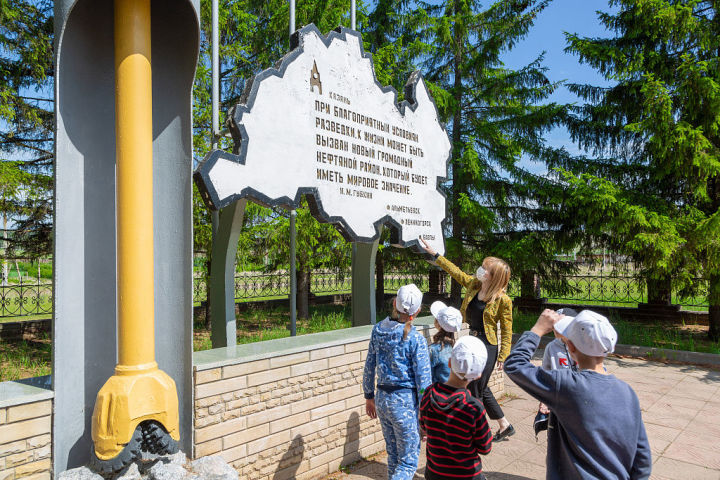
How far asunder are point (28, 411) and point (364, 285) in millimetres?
3683

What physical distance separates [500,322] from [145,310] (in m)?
3.17

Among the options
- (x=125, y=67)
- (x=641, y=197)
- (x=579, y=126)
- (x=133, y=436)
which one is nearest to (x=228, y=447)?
(x=133, y=436)

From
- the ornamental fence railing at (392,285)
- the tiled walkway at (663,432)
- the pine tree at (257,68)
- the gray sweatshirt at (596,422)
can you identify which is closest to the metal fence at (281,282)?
the ornamental fence railing at (392,285)

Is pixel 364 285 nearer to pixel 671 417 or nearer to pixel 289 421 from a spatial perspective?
pixel 289 421

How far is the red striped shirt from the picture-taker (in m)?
2.52

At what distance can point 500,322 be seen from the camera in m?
4.64

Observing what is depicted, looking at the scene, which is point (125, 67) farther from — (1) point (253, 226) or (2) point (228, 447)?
(1) point (253, 226)

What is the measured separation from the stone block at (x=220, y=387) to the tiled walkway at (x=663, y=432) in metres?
1.42

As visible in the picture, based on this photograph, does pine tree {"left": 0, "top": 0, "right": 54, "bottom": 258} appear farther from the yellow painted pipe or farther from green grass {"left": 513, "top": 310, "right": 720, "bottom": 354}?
green grass {"left": 513, "top": 310, "right": 720, "bottom": 354}

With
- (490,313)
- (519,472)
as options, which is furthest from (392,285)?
(519,472)

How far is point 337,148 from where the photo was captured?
4824mm

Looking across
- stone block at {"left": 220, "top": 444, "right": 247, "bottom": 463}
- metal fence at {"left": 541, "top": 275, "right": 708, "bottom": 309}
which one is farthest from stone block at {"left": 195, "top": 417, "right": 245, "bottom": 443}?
metal fence at {"left": 541, "top": 275, "right": 708, "bottom": 309}

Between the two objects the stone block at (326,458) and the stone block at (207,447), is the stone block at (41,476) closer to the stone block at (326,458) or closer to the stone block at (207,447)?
the stone block at (207,447)

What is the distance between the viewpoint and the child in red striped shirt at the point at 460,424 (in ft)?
8.21
